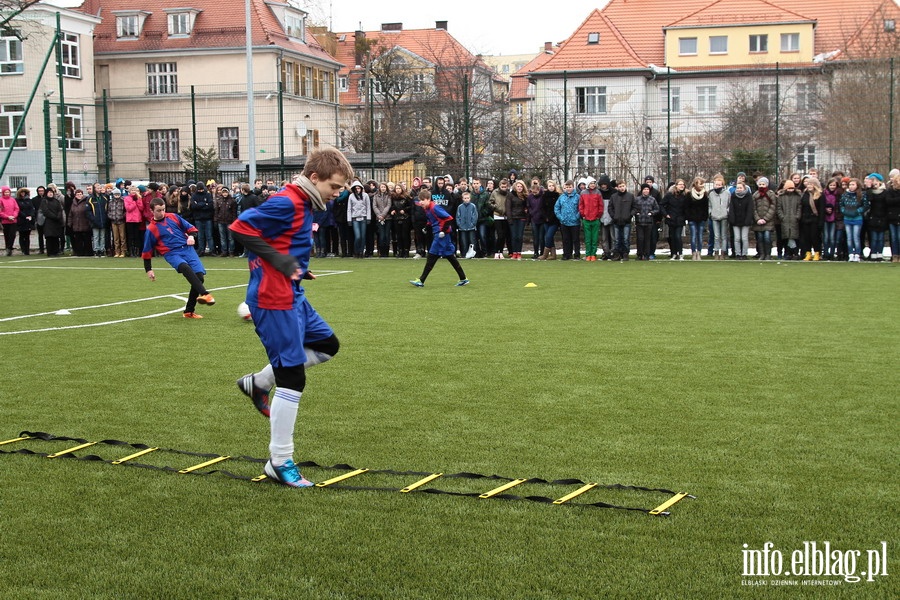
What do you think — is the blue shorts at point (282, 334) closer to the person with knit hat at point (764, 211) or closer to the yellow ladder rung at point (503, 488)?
the yellow ladder rung at point (503, 488)

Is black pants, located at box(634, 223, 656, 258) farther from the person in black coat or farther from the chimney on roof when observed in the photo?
the chimney on roof

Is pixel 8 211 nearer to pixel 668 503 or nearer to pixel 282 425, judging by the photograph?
pixel 282 425

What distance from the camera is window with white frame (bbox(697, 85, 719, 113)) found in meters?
32.5

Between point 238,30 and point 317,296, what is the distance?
42.0 metres

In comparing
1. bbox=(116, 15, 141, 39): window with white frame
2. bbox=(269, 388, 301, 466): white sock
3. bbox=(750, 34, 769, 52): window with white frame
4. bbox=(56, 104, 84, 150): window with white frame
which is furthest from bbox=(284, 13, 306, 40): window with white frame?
bbox=(269, 388, 301, 466): white sock

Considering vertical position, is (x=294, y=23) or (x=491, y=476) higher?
(x=294, y=23)

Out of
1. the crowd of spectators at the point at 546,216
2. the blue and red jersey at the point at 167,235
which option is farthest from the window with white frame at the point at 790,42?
the blue and red jersey at the point at 167,235

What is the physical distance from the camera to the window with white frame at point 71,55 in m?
50.2

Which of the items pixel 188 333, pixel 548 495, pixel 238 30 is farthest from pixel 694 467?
pixel 238 30

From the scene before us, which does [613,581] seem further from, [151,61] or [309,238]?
[151,61]

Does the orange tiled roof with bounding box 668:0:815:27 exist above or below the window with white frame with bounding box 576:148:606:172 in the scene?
above

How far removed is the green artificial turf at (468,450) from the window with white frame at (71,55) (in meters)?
41.2

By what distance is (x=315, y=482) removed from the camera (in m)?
5.61

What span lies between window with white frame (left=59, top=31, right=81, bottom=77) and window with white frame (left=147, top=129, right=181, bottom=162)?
41.4 ft
